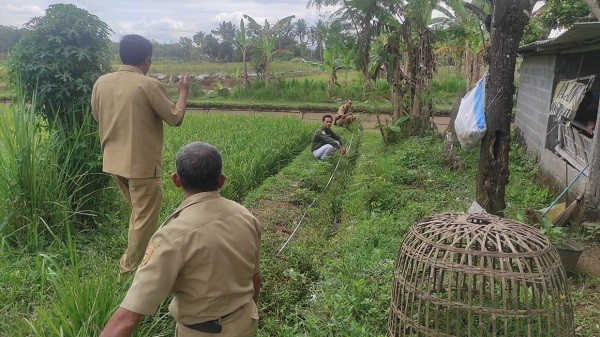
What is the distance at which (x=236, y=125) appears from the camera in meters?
9.97

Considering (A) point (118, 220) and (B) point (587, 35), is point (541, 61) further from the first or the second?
(A) point (118, 220)

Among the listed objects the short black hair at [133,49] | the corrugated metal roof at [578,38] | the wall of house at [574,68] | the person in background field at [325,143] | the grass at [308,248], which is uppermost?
the corrugated metal roof at [578,38]

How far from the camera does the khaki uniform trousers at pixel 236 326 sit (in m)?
1.97

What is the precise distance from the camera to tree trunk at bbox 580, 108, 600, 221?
474 centimetres

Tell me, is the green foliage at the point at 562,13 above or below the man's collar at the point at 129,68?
above

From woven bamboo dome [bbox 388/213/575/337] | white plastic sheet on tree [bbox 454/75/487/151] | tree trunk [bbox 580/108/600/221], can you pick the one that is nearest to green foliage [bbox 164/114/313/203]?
white plastic sheet on tree [bbox 454/75/487/151]

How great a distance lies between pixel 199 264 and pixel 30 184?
111 inches

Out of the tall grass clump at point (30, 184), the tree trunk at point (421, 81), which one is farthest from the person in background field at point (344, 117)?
the tall grass clump at point (30, 184)

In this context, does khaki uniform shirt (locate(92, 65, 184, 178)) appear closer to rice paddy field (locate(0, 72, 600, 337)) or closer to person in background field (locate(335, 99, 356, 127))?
rice paddy field (locate(0, 72, 600, 337))

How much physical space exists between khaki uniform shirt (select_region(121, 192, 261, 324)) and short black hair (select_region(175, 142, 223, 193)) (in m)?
0.04

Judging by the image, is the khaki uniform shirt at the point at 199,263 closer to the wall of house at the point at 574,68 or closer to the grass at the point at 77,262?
the grass at the point at 77,262

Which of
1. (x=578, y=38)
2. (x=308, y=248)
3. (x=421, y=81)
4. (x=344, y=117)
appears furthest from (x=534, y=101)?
(x=308, y=248)

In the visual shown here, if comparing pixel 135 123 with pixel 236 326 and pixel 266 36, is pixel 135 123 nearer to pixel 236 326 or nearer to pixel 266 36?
pixel 236 326

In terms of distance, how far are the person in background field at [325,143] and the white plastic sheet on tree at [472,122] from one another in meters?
2.96
